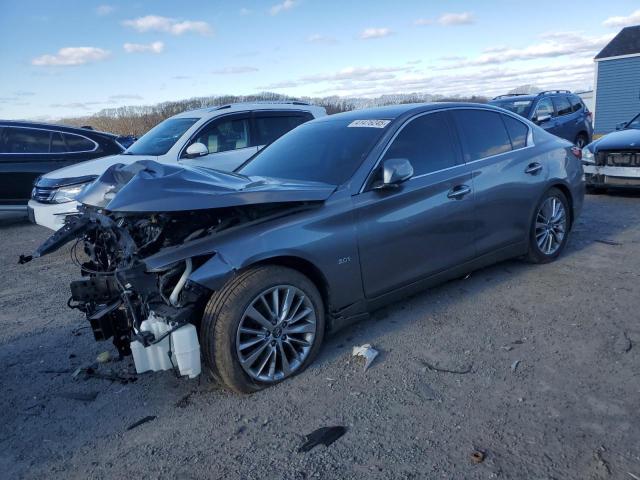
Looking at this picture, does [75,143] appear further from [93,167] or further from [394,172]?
[394,172]

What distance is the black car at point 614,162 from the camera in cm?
850

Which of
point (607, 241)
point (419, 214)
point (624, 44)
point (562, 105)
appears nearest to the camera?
point (419, 214)

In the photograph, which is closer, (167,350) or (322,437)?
(322,437)

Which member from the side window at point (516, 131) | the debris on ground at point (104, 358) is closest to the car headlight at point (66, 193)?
the debris on ground at point (104, 358)

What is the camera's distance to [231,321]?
3186 mm

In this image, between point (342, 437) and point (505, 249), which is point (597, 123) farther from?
point (342, 437)

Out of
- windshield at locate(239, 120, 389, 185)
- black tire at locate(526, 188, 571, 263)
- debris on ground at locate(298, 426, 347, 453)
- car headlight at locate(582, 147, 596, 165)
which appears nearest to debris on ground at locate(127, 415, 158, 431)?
debris on ground at locate(298, 426, 347, 453)

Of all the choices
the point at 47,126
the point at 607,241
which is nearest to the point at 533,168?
the point at 607,241

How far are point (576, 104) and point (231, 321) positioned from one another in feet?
47.3

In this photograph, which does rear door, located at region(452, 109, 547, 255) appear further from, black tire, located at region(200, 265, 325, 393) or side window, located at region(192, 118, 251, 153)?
side window, located at region(192, 118, 251, 153)

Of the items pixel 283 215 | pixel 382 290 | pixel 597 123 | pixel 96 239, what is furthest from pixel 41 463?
pixel 597 123

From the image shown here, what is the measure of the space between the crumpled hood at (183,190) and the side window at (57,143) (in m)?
6.42

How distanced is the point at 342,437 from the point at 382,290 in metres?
1.31

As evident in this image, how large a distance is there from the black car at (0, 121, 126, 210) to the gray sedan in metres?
6.15
